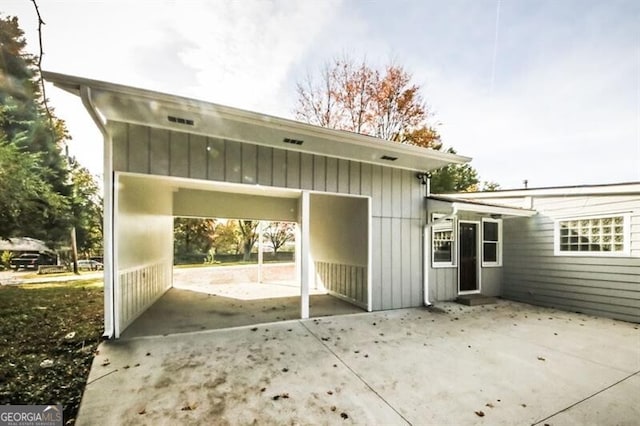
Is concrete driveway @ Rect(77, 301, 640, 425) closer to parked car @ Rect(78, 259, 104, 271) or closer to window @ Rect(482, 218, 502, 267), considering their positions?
window @ Rect(482, 218, 502, 267)

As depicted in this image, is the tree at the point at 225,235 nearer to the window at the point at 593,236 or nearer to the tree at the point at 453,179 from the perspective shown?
the tree at the point at 453,179

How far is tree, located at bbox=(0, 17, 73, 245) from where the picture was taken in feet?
21.1

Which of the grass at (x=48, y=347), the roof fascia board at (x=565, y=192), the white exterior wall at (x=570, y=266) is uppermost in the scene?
the roof fascia board at (x=565, y=192)

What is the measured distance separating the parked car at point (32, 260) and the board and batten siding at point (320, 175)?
17299mm

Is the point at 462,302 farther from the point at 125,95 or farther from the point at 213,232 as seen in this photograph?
A: the point at 213,232

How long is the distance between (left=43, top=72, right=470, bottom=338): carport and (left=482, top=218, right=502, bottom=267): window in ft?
8.05

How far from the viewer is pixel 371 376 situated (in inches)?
115

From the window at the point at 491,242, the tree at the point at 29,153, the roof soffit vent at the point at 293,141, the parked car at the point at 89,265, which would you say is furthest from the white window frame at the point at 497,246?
the parked car at the point at 89,265

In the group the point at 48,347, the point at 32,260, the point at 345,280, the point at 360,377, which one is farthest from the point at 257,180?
the point at 32,260

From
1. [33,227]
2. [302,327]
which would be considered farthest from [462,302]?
[33,227]

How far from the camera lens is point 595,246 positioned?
5832 mm

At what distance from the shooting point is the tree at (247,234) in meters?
22.2

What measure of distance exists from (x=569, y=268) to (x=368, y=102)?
926 cm

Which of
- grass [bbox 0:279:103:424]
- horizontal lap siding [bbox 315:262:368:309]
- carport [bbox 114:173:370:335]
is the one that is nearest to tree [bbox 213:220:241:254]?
carport [bbox 114:173:370:335]
